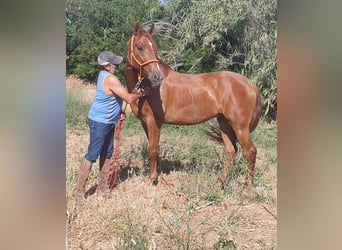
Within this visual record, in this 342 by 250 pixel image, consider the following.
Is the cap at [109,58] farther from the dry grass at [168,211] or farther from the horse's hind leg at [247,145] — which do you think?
the horse's hind leg at [247,145]

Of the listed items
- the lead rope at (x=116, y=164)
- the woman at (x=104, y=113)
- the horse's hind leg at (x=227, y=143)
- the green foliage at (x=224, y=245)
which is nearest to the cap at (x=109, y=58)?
the woman at (x=104, y=113)

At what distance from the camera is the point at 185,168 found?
7.37 ft

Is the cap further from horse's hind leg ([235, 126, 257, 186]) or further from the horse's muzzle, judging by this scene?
horse's hind leg ([235, 126, 257, 186])

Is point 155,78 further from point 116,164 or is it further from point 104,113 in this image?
point 116,164

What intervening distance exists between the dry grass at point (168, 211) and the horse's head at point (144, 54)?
0.89ft

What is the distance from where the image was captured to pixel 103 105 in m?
2.13

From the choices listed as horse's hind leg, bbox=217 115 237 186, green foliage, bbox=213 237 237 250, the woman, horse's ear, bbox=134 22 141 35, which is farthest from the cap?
green foliage, bbox=213 237 237 250


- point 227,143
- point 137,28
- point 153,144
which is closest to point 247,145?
point 227,143

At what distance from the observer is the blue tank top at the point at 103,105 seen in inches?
83.7

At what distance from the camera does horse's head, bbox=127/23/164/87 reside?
6.81ft
